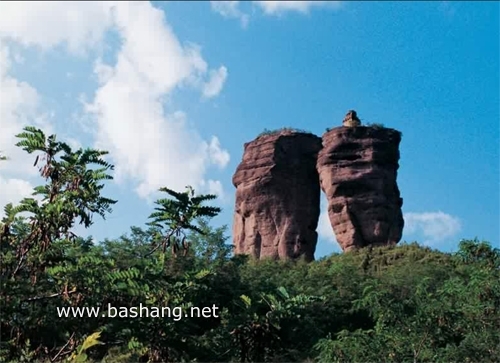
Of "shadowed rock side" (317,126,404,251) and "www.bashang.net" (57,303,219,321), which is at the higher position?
"shadowed rock side" (317,126,404,251)

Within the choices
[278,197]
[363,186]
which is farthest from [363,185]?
[278,197]

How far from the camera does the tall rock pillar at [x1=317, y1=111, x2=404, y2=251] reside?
109 feet

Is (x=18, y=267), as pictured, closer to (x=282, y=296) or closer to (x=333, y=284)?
(x=282, y=296)

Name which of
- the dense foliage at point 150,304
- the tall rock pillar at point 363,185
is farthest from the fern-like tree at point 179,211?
the tall rock pillar at point 363,185

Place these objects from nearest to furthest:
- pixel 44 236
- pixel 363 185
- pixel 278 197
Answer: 1. pixel 44 236
2. pixel 363 185
3. pixel 278 197

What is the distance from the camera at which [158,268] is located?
330 inches

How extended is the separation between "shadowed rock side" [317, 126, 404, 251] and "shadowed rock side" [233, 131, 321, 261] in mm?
1666

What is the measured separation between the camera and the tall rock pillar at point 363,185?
3322 cm

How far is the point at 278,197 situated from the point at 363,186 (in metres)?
4.55

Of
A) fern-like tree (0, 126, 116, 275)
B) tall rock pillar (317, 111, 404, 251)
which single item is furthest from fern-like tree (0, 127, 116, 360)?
tall rock pillar (317, 111, 404, 251)

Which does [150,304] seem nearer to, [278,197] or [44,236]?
[44,236]

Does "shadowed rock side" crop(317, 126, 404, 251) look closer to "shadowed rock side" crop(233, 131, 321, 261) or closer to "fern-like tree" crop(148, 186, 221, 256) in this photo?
"shadowed rock side" crop(233, 131, 321, 261)

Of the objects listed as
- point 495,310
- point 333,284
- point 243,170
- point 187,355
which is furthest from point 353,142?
point 187,355

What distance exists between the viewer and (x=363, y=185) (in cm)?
3359
